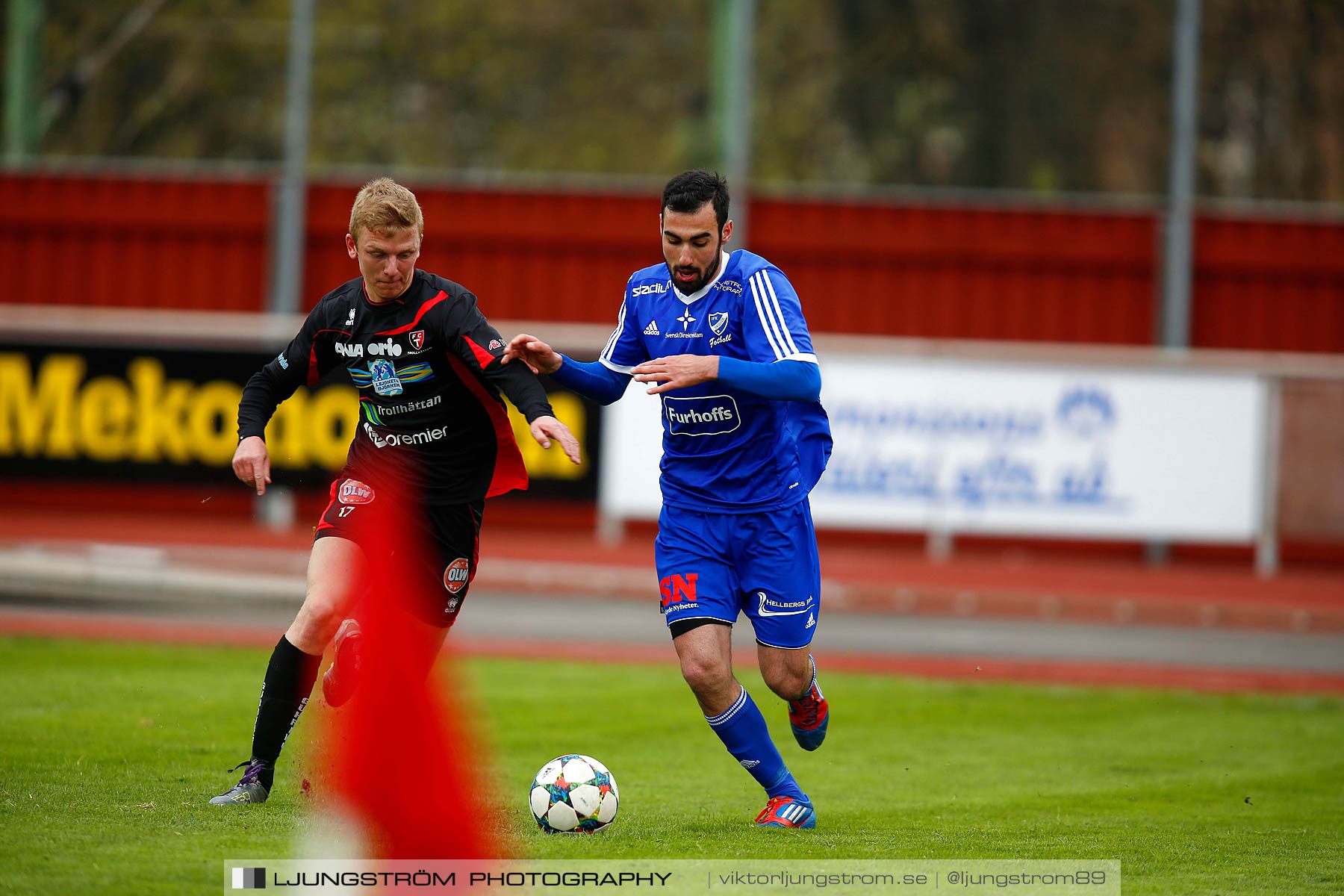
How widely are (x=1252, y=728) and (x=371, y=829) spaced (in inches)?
246

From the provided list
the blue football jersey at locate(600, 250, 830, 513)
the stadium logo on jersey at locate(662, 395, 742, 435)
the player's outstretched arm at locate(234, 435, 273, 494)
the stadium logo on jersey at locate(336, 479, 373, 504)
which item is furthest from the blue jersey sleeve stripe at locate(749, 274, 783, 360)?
the player's outstretched arm at locate(234, 435, 273, 494)

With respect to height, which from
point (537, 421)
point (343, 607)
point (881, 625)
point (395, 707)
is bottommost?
point (881, 625)

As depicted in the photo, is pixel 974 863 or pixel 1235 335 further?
pixel 1235 335

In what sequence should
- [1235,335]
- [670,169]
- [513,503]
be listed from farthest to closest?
1. [670,169]
2. [1235,335]
3. [513,503]

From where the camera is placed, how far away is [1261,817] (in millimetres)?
6676

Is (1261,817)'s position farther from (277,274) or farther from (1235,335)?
(277,274)

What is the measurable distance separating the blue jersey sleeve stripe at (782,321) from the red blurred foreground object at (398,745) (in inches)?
65.2

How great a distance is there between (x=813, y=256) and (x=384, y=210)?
50.7ft

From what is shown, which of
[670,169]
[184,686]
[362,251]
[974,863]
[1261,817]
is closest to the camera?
[974,863]

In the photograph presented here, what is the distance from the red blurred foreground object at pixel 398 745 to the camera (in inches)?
214

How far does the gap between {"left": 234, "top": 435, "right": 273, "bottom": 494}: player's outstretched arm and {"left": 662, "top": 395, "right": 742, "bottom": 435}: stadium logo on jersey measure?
1.61m

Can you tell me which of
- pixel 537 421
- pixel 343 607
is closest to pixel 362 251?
pixel 537 421

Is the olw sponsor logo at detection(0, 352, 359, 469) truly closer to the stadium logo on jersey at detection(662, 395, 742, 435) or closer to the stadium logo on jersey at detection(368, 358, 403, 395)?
the stadium logo on jersey at detection(368, 358, 403, 395)

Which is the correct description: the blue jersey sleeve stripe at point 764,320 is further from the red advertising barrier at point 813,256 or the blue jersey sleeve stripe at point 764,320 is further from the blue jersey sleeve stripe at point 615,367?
the red advertising barrier at point 813,256
